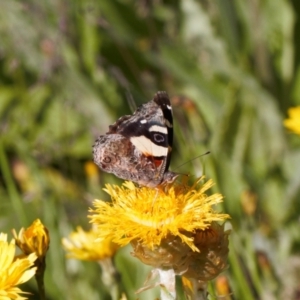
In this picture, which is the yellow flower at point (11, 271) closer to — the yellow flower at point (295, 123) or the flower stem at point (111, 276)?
the flower stem at point (111, 276)

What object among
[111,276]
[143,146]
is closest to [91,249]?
[111,276]

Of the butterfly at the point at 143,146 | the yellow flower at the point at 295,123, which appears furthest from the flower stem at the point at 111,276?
the yellow flower at the point at 295,123

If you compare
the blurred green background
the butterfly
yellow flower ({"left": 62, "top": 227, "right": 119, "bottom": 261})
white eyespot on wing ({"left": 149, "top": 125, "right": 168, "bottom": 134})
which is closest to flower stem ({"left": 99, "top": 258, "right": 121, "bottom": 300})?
yellow flower ({"left": 62, "top": 227, "right": 119, "bottom": 261})

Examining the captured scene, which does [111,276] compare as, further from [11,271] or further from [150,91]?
[150,91]

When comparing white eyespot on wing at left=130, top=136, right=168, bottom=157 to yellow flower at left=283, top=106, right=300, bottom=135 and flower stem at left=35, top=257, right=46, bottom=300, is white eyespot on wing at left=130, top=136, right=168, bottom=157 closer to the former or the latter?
flower stem at left=35, top=257, right=46, bottom=300

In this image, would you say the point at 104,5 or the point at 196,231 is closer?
the point at 196,231

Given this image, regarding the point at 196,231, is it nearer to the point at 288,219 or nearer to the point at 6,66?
the point at 288,219

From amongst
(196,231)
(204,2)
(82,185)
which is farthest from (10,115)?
(196,231)
